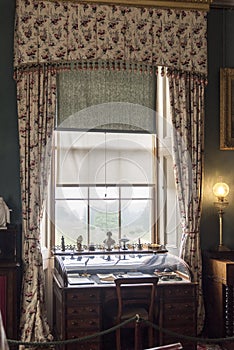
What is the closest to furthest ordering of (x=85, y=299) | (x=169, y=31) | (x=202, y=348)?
(x=85, y=299)
(x=202, y=348)
(x=169, y=31)

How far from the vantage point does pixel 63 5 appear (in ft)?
21.9

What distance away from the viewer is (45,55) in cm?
660

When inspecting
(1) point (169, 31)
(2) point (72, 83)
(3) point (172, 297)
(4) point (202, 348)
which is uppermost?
(1) point (169, 31)

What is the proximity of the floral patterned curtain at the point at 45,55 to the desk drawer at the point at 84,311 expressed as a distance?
0.82m

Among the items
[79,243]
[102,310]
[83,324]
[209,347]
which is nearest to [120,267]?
[79,243]

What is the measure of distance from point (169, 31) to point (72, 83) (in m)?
1.41

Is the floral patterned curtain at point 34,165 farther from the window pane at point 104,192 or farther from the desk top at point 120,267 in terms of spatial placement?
the window pane at point 104,192

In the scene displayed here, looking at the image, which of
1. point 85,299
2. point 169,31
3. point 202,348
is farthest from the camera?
point 169,31

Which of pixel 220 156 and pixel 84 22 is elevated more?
pixel 84 22

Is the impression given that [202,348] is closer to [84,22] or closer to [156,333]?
Answer: [156,333]

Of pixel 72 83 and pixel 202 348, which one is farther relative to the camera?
pixel 72 83

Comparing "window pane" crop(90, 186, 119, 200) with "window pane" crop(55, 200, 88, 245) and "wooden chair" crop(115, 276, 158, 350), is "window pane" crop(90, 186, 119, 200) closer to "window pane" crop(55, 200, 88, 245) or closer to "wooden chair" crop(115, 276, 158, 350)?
"window pane" crop(55, 200, 88, 245)

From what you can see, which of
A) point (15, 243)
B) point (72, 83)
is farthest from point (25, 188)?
point (72, 83)

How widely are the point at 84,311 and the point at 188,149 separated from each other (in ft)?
8.24
